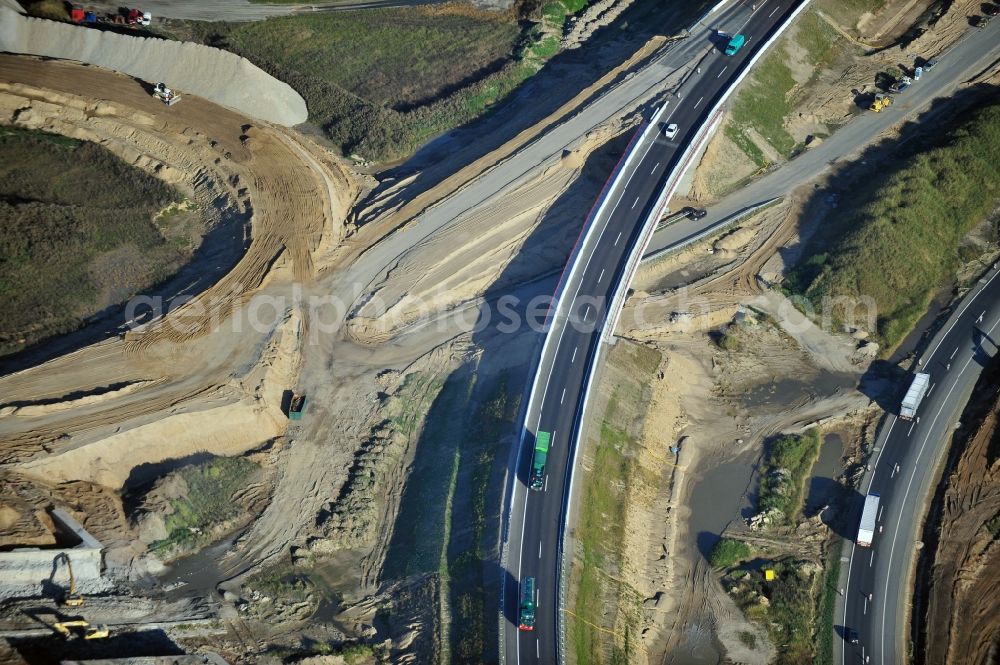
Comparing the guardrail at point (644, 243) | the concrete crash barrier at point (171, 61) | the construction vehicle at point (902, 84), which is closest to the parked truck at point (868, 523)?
the guardrail at point (644, 243)

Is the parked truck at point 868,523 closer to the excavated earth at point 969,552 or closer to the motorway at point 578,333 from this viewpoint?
the excavated earth at point 969,552

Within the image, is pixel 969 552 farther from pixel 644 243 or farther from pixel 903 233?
pixel 644 243

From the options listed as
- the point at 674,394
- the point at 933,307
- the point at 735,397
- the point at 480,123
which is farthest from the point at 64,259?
the point at 933,307

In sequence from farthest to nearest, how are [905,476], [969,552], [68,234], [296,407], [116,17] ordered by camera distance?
[116,17]
[68,234]
[296,407]
[905,476]
[969,552]

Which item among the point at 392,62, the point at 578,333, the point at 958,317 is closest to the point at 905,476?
the point at 958,317

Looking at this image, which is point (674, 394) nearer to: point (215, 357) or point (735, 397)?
point (735, 397)

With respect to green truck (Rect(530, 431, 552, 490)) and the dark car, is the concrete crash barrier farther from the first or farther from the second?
green truck (Rect(530, 431, 552, 490))
